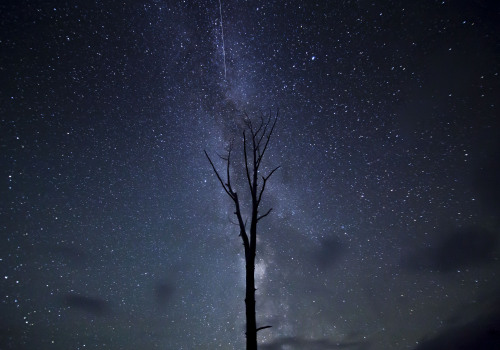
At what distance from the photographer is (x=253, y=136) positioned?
591cm

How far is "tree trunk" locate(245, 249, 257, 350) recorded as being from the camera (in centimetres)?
364

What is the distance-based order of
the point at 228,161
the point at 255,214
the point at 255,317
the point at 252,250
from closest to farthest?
the point at 255,317 < the point at 252,250 < the point at 255,214 < the point at 228,161

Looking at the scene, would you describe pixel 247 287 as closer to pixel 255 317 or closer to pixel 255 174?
pixel 255 317

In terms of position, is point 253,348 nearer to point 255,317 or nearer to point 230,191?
point 255,317

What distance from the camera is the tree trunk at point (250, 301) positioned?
364 cm

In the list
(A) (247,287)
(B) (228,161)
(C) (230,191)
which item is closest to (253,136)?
(B) (228,161)

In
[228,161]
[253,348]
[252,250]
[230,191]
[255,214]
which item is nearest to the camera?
[253,348]

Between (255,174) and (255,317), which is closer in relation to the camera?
(255,317)

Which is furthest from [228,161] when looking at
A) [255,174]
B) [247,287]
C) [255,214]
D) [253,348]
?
[253,348]

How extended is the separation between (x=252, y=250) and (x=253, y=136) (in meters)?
2.76

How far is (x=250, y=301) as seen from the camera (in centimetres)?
399

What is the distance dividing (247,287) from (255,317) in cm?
46

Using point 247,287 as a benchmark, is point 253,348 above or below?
below

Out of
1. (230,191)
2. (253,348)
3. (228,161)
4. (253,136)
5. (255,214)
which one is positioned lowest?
(253,348)
